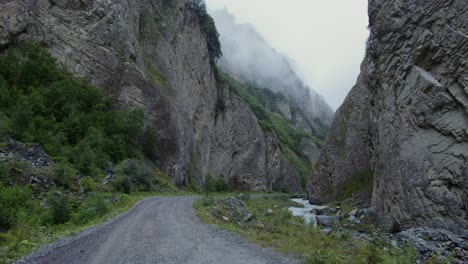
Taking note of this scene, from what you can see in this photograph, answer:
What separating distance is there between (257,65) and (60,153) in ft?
503

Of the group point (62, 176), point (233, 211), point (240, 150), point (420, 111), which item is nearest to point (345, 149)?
point (420, 111)

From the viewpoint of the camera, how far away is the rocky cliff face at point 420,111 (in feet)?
53.1

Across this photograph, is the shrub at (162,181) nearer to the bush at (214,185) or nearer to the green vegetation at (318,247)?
the bush at (214,185)

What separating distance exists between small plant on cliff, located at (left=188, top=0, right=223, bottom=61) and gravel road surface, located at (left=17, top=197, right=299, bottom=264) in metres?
56.3

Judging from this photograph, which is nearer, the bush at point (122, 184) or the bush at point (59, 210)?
the bush at point (59, 210)

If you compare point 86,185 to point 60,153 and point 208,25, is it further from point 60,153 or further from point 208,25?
point 208,25

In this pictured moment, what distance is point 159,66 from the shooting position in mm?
50781

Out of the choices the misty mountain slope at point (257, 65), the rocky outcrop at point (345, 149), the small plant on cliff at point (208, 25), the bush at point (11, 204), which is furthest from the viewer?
the misty mountain slope at point (257, 65)

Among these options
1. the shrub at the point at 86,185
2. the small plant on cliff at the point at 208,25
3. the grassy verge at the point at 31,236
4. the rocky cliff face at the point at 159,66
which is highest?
the small plant on cliff at the point at 208,25

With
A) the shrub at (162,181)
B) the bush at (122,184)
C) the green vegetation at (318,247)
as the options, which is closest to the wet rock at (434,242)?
the green vegetation at (318,247)

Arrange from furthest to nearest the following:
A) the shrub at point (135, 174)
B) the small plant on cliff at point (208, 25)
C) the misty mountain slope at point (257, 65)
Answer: the misty mountain slope at point (257, 65) → the small plant on cliff at point (208, 25) → the shrub at point (135, 174)

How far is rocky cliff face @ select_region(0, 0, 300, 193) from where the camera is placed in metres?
35.7

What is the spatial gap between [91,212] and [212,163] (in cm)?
5243

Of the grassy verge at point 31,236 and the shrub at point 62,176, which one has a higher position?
the shrub at point 62,176
